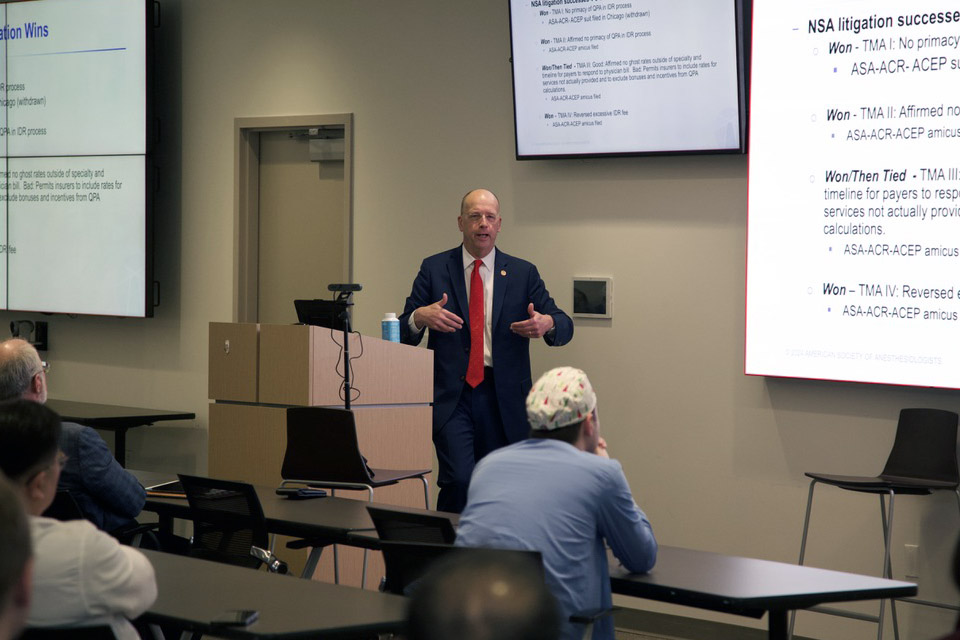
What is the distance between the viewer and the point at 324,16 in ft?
20.2

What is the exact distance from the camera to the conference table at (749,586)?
237 centimetres

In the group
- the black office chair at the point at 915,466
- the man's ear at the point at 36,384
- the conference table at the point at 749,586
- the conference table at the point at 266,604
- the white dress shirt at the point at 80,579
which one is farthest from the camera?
the black office chair at the point at 915,466

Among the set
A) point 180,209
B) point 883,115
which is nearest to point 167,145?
point 180,209

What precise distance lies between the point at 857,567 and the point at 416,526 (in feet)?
8.71

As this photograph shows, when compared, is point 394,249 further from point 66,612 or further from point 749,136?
point 66,612

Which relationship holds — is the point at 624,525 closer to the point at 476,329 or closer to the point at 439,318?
the point at 439,318

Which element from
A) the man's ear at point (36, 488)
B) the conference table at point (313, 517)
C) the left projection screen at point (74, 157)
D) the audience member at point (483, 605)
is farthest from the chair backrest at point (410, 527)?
the left projection screen at point (74, 157)

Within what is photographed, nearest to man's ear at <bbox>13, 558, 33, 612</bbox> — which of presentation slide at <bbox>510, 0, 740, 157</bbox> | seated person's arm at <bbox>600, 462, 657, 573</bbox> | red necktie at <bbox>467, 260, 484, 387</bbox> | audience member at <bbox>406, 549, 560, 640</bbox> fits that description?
audience member at <bbox>406, 549, 560, 640</bbox>

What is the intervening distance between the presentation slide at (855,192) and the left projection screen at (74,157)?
3.77 meters

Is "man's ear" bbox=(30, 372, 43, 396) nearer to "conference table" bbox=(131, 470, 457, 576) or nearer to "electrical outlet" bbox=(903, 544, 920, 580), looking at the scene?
"conference table" bbox=(131, 470, 457, 576)

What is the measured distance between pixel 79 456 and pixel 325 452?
3.55 feet

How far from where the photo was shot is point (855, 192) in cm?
454

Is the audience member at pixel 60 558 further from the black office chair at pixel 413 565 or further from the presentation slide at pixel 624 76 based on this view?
the presentation slide at pixel 624 76

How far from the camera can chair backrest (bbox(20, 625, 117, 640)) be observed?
6.37 ft
